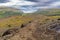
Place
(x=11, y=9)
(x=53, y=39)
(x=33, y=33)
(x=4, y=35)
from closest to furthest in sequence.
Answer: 1. (x=53, y=39)
2. (x=33, y=33)
3. (x=4, y=35)
4. (x=11, y=9)

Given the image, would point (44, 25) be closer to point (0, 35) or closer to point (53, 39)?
point (53, 39)

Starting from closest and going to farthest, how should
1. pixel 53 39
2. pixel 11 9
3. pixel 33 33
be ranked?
pixel 53 39 < pixel 33 33 < pixel 11 9

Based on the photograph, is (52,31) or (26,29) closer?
(52,31)

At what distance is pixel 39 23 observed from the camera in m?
11.8

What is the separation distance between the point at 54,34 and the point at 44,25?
1319 millimetres

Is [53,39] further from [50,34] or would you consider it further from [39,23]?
[39,23]

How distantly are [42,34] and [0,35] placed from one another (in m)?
2.97

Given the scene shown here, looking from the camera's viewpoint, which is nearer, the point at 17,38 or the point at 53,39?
the point at 53,39

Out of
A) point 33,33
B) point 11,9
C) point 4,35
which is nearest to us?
point 33,33

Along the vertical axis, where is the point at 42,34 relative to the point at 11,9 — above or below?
above

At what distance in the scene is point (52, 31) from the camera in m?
10.3

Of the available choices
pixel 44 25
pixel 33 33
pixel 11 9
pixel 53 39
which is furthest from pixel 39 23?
pixel 11 9

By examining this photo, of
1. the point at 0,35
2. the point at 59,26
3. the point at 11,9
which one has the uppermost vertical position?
the point at 59,26

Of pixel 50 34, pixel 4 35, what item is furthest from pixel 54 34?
pixel 4 35
